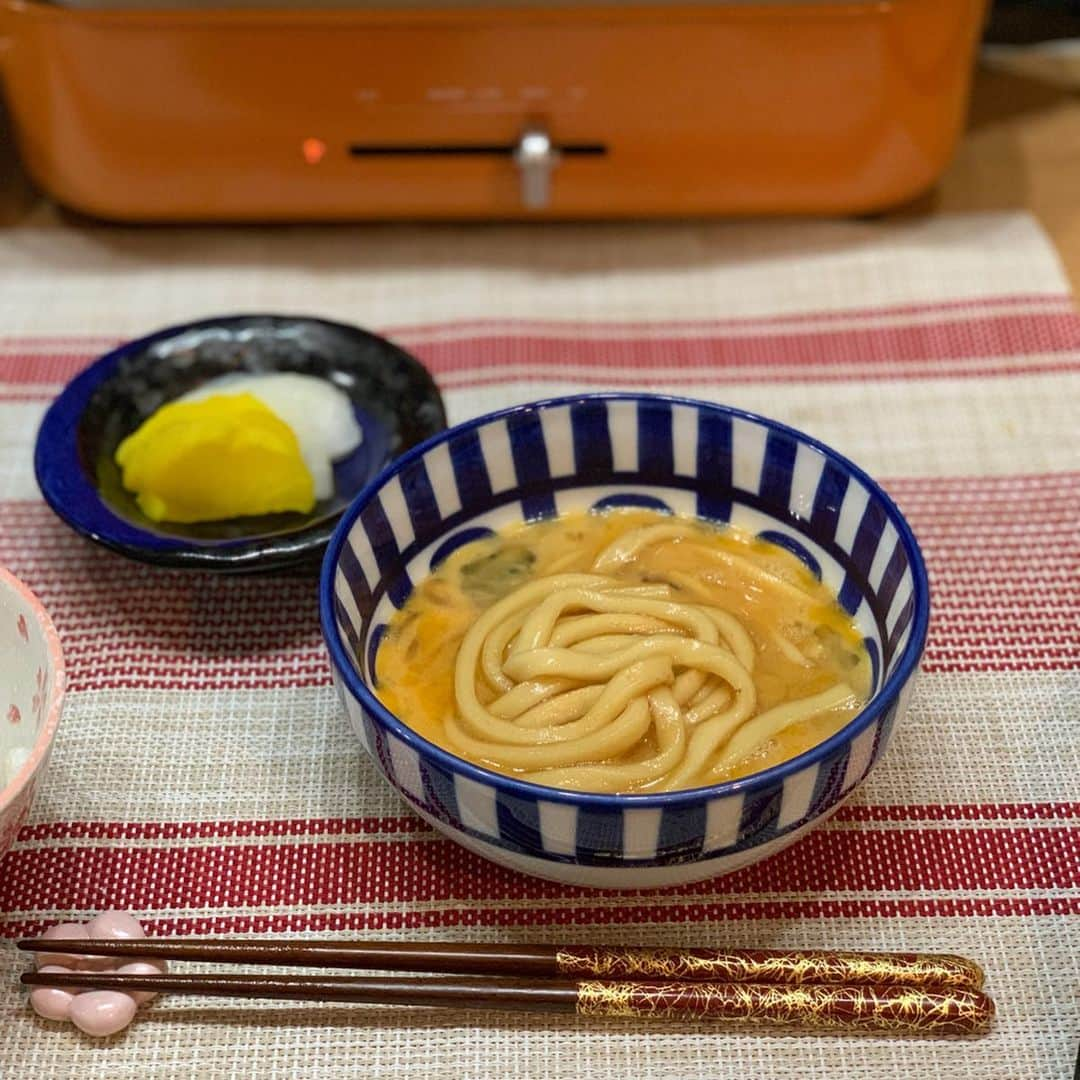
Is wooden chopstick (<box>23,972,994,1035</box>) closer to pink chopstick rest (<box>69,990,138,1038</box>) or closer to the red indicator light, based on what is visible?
pink chopstick rest (<box>69,990,138,1038</box>)

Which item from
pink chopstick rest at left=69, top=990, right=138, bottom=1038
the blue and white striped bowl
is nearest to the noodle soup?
the blue and white striped bowl

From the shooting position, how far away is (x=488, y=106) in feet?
4.82

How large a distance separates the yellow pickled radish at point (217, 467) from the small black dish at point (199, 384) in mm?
14

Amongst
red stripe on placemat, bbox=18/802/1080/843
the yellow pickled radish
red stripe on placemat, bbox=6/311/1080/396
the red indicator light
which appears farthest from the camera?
→ the red indicator light

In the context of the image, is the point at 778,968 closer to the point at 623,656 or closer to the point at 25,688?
the point at 623,656

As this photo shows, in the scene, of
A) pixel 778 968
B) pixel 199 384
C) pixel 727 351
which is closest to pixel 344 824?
pixel 778 968

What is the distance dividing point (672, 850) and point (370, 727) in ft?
0.63

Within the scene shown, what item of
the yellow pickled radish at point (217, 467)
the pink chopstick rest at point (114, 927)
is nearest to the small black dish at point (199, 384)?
the yellow pickled radish at point (217, 467)

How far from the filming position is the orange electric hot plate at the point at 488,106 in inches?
55.1

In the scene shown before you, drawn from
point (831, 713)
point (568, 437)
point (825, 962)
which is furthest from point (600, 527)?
point (825, 962)

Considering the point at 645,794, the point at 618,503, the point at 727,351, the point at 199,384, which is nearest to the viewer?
the point at 645,794

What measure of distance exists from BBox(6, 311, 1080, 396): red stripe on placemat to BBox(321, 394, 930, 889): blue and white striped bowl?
38cm

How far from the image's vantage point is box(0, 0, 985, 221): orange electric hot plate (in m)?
1.40

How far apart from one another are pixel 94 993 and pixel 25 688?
209 millimetres
